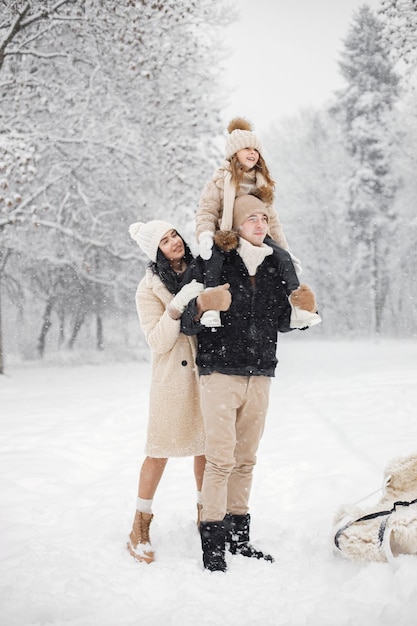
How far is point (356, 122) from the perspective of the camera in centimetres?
2670

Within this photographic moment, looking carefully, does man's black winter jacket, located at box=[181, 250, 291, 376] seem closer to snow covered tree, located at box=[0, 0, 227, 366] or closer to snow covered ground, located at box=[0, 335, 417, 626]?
snow covered ground, located at box=[0, 335, 417, 626]

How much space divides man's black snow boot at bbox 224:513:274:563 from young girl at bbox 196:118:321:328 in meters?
1.26

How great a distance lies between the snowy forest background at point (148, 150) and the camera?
10.7m

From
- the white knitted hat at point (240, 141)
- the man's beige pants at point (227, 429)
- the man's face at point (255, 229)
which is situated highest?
the white knitted hat at point (240, 141)

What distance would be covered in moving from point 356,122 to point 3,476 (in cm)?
2501

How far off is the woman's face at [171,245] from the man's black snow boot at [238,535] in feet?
5.63

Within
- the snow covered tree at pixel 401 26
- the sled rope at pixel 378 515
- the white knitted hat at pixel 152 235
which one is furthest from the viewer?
the snow covered tree at pixel 401 26

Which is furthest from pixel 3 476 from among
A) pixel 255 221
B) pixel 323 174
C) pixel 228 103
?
pixel 323 174

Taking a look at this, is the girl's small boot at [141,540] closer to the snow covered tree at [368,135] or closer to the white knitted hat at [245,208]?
the white knitted hat at [245,208]

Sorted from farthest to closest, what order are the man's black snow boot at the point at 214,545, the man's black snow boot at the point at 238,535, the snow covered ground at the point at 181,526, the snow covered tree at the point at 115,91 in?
the snow covered tree at the point at 115,91 → the man's black snow boot at the point at 238,535 → the man's black snow boot at the point at 214,545 → the snow covered ground at the point at 181,526

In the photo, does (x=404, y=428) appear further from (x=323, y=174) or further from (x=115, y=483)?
(x=323, y=174)

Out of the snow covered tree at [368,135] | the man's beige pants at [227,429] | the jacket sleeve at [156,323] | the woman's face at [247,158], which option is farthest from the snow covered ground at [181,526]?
the snow covered tree at [368,135]

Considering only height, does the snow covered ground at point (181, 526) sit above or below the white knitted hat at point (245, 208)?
below

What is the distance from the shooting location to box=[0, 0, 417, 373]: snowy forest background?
10.7 metres
